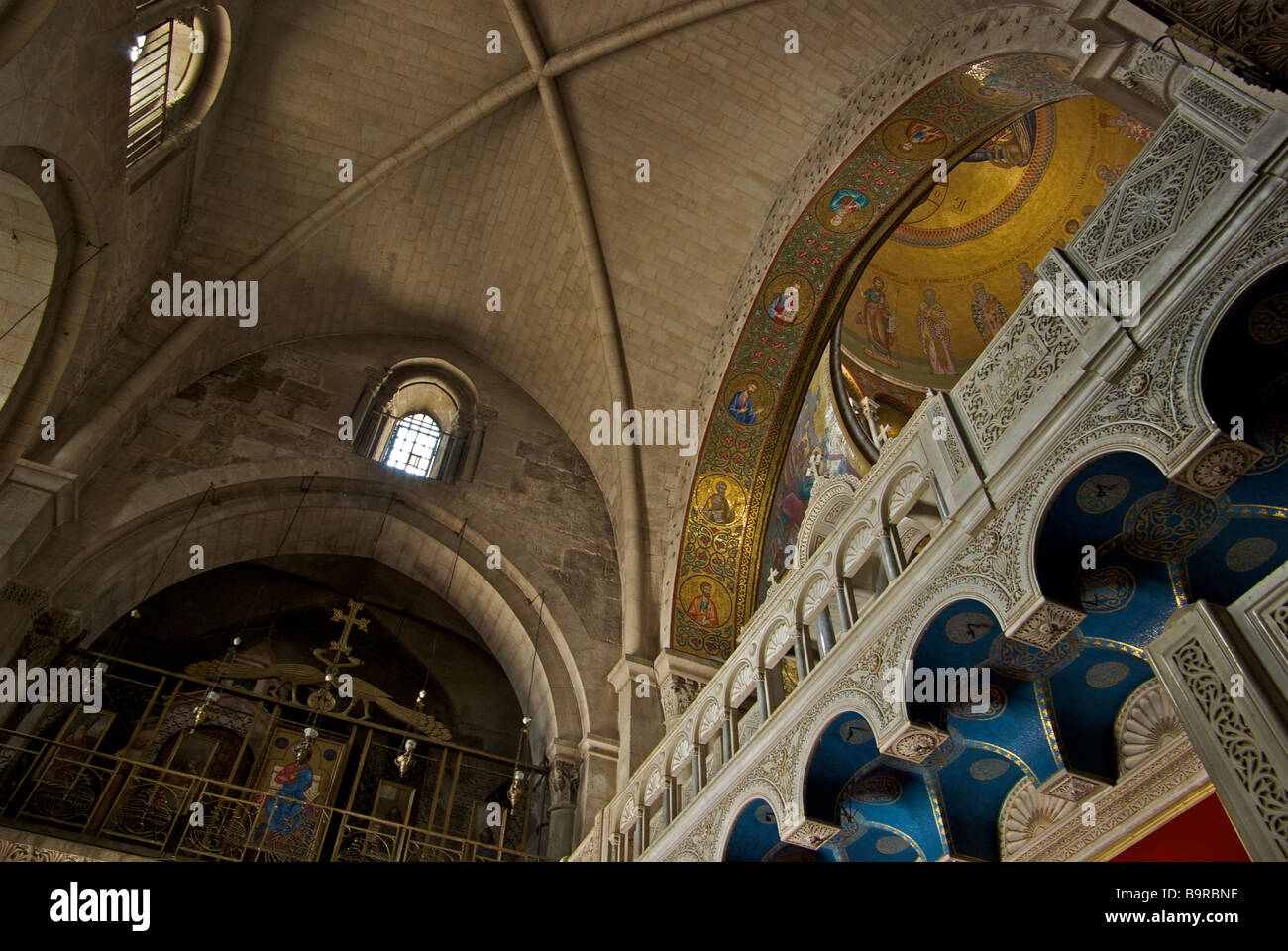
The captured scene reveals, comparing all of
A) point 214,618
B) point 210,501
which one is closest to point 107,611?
point 210,501

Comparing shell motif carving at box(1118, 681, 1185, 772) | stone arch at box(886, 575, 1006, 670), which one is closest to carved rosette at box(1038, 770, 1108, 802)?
shell motif carving at box(1118, 681, 1185, 772)

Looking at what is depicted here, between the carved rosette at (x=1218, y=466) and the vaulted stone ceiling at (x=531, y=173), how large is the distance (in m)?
6.83

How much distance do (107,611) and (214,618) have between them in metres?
3.35

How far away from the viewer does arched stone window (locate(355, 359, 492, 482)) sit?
12.3 metres

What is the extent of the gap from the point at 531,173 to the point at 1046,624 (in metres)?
9.53

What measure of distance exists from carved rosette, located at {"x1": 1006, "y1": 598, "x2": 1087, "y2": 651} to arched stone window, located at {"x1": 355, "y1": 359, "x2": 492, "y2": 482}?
8.90 m

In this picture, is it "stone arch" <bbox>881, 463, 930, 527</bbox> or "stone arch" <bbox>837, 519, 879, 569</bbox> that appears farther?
"stone arch" <bbox>837, 519, 879, 569</bbox>

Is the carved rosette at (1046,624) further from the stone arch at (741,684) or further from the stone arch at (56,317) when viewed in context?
the stone arch at (56,317)

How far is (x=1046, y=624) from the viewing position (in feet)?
14.6

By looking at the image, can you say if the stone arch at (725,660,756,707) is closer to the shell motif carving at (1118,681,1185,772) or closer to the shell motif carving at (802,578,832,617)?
the shell motif carving at (802,578,832,617)

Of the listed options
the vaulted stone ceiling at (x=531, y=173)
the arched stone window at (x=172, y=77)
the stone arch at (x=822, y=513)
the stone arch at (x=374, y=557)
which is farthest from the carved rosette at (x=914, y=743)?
the arched stone window at (x=172, y=77)

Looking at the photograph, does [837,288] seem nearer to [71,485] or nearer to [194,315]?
[194,315]

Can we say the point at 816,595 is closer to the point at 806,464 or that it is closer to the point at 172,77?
the point at 806,464

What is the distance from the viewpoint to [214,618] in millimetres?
13289
